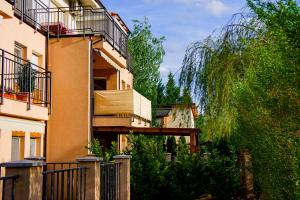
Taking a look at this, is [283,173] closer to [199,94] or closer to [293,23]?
[293,23]

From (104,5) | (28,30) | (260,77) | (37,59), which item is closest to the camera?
(260,77)

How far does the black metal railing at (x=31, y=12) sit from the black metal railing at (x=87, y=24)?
0.19 metres

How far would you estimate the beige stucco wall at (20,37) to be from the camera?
14.9 m

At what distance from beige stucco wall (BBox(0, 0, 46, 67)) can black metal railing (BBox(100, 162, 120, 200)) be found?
5.76 meters

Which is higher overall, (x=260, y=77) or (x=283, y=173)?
(x=260, y=77)

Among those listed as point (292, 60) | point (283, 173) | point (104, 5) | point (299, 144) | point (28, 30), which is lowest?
point (283, 173)

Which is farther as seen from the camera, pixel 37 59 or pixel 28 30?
pixel 37 59

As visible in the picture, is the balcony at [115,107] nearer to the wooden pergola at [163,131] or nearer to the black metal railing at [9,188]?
the wooden pergola at [163,131]

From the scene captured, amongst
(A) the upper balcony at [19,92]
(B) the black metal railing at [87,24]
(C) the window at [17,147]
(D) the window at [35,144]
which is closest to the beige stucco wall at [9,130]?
(C) the window at [17,147]

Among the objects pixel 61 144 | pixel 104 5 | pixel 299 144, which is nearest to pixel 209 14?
pixel 299 144

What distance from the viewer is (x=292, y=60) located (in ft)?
17.8

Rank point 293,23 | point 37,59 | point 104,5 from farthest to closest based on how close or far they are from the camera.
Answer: point 104,5 < point 37,59 < point 293,23

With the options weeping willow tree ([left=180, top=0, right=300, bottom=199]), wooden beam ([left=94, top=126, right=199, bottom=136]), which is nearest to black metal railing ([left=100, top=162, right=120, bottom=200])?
weeping willow tree ([left=180, top=0, right=300, bottom=199])

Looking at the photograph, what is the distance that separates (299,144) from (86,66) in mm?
12951
